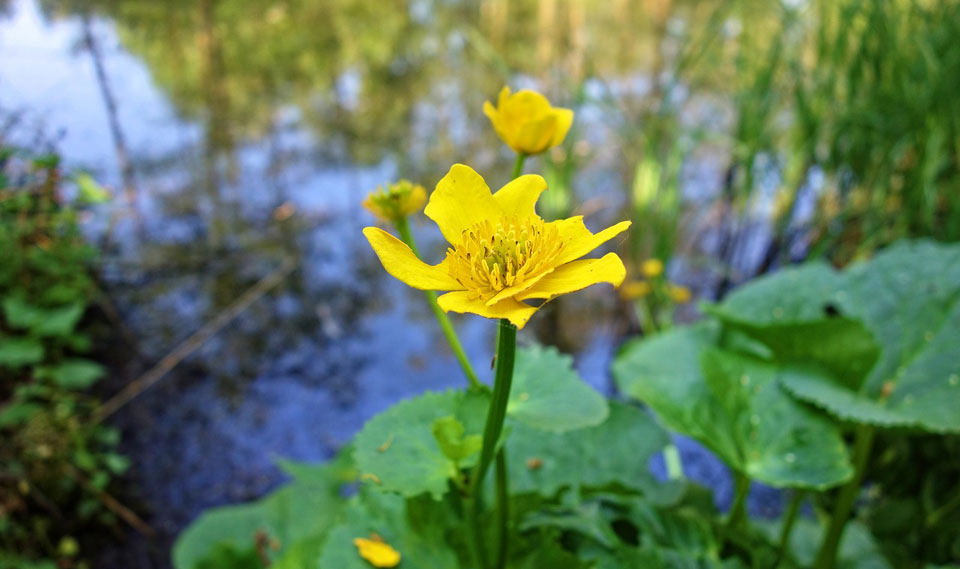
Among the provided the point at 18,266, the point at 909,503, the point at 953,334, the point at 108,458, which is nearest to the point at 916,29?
the point at 953,334

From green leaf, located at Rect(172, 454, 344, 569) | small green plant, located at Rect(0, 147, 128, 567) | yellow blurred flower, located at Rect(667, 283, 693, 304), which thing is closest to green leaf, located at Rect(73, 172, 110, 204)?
small green plant, located at Rect(0, 147, 128, 567)

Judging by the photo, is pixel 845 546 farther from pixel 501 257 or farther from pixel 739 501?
pixel 501 257

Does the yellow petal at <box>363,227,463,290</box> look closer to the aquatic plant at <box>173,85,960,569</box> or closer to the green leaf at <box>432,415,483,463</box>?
the aquatic plant at <box>173,85,960,569</box>

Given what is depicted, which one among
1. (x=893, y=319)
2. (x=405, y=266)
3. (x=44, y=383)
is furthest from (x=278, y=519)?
(x=893, y=319)

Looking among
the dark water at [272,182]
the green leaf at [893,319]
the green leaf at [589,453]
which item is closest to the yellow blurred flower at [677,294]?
the dark water at [272,182]

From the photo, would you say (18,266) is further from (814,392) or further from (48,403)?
(814,392)

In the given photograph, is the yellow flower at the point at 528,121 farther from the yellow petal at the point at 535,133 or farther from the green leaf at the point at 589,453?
the green leaf at the point at 589,453
